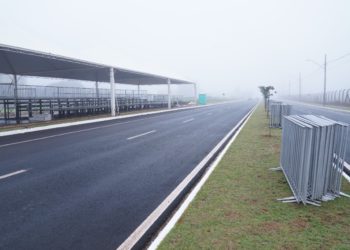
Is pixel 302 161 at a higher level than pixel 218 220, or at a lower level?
higher

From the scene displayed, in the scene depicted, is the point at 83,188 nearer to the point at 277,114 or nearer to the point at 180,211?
the point at 180,211

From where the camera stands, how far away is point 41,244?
152 inches

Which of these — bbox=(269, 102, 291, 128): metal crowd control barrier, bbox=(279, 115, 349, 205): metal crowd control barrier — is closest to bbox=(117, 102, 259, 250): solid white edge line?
bbox=(279, 115, 349, 205): metal crowd control barrier

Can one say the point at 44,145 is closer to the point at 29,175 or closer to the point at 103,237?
the point at 29,175

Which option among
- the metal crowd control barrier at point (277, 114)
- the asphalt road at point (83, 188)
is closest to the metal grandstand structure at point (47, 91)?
the asphalt road at point (83, 188)

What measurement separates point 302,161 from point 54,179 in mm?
5201

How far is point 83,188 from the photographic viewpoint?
6184 mm

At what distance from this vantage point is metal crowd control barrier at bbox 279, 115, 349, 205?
5047 mm

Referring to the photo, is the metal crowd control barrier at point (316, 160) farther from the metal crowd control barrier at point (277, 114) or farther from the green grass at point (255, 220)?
the metal crowd control barrier at point (277, 114)

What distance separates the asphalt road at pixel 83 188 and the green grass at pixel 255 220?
0.82 metres

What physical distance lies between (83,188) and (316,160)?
446cm

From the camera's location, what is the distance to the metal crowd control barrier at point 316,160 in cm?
505

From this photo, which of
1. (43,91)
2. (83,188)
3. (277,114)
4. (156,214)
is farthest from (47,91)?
(156,214)

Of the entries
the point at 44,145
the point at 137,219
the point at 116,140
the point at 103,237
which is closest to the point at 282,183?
the point at 137,219
